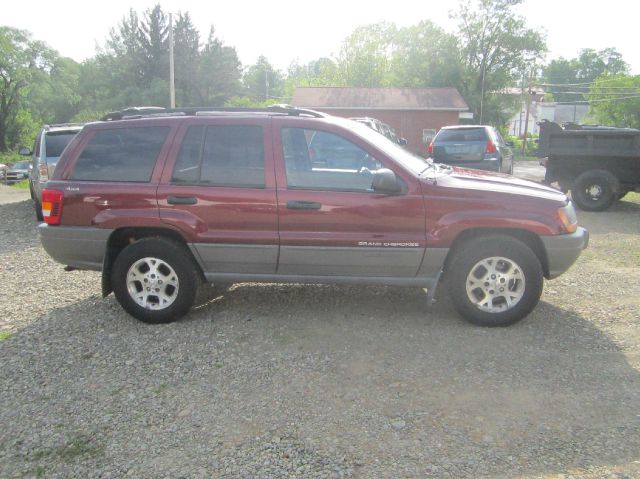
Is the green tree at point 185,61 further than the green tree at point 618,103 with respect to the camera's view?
No

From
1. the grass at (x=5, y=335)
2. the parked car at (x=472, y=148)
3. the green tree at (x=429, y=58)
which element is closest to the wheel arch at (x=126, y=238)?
the grass at (x=5, y=335)

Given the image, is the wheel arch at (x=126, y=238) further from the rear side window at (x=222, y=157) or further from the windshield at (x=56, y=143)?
the windshield at (x=56, y=143)

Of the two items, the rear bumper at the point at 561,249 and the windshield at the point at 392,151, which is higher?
the windshield at the point at 392,151

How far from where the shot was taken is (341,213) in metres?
4.55

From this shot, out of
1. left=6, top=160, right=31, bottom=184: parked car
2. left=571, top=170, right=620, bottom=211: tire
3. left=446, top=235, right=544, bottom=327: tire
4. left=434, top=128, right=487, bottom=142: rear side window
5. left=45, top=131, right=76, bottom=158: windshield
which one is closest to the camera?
left=446, top=235, right=544, bottom=327: tire

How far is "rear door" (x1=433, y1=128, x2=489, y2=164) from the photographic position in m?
12.4

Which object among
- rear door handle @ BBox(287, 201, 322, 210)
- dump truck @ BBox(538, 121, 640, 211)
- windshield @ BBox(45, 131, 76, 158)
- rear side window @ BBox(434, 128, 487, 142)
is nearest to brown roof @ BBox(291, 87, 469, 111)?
rear side window @ BBox(434, 128, 487, 142)

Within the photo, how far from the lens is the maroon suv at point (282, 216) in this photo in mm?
4539

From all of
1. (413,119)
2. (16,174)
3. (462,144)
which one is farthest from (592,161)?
(16,174)

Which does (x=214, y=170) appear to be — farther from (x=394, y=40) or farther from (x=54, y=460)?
(x=394, y=40)

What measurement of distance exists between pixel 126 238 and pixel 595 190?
9585 mm

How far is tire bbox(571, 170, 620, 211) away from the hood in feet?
22.8

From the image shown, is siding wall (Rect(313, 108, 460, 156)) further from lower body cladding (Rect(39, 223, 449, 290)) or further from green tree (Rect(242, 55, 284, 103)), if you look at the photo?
green tree (Rect(242, 55, 284, 103))

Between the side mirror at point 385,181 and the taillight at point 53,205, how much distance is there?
2725 mm
